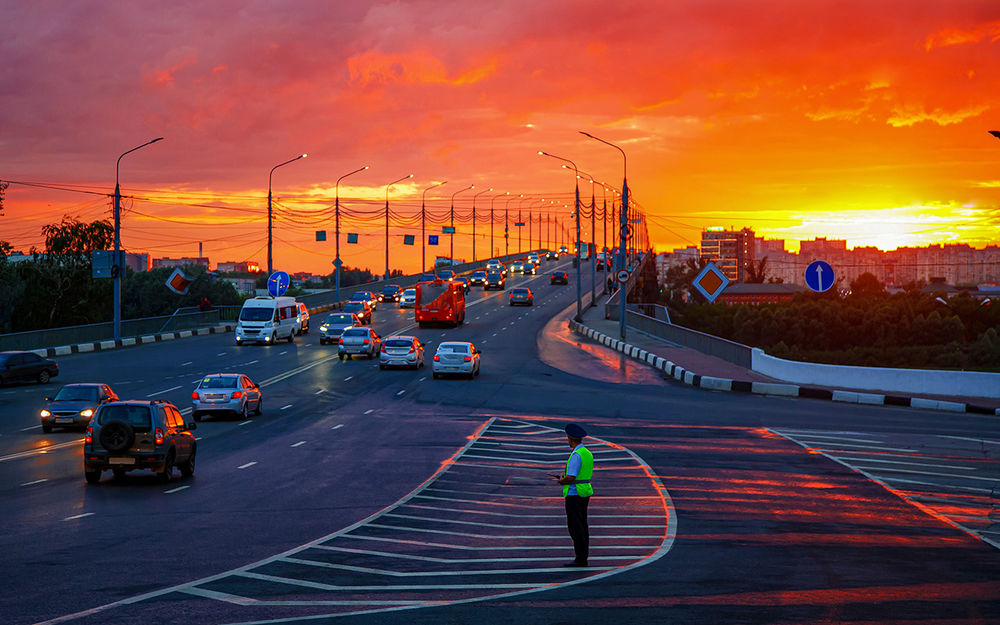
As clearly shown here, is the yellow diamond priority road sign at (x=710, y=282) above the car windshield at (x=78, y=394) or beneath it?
above

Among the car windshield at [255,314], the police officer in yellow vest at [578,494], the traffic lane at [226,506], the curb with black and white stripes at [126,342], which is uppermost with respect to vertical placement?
the car windshield at [255,314]

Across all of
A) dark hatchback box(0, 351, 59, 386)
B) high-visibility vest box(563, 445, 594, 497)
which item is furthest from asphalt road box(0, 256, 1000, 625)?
dark hatchback box(0, 351, 59, 386)

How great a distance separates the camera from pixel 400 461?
21.0m

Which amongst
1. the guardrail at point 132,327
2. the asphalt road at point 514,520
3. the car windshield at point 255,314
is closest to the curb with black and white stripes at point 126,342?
the guardrail at point 132,327

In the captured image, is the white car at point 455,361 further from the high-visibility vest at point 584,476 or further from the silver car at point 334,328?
the high-visibility vest at point 584,476

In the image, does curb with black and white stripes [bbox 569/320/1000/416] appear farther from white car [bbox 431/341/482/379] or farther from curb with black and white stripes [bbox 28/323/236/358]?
curb with black and white stripes [bbox 28/323/236/358]

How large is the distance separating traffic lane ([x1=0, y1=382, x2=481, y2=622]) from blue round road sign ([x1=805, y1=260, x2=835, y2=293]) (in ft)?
31.3

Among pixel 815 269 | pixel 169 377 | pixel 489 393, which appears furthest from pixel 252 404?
pixel 815 269

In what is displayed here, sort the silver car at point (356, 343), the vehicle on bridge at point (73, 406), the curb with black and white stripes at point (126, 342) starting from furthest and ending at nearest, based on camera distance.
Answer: the curb with black and white stripes at point (126, 342), the silver car at point (356, 343), the vehicle on bridge at point (73, 406)

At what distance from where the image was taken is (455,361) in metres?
40.1

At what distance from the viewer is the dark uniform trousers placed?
11.4 meters

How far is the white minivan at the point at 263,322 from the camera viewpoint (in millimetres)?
56031

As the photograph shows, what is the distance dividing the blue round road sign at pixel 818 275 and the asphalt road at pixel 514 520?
3.63 metres

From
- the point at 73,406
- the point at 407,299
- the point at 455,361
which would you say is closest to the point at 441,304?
the point at 407,299
